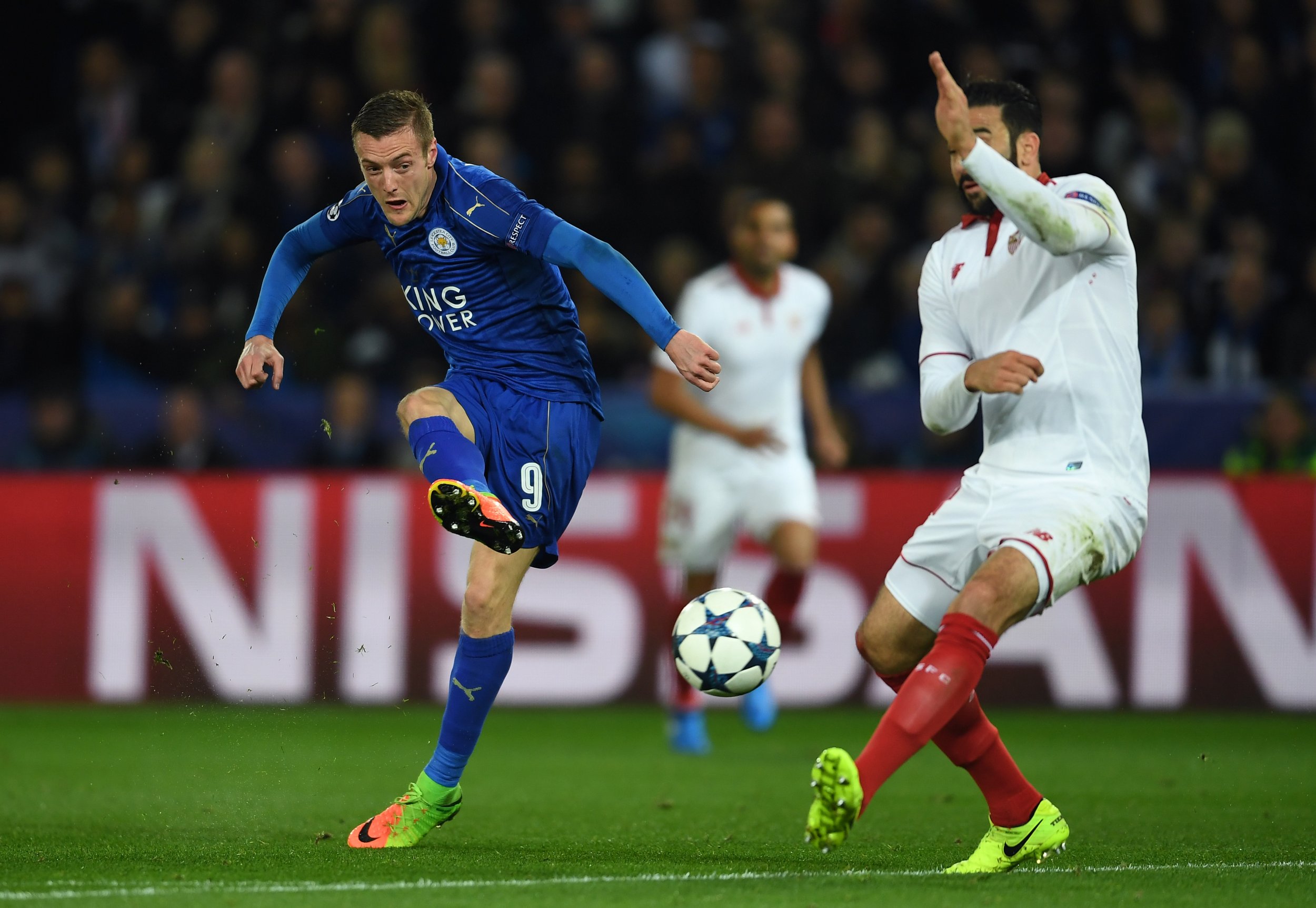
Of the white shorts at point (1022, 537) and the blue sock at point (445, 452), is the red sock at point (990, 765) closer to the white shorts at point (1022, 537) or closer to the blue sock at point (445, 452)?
the white shorts at point (1022, 537)

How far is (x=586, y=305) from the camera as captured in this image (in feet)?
36.3

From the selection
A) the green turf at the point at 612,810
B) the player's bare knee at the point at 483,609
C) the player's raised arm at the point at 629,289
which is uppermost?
the player's raised arm at the point at 629,289

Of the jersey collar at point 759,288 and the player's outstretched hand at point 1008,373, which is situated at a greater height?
the jersey collar at point 759,288

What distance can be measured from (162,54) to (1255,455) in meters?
7.93

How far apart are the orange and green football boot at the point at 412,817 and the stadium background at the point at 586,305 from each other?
329 centimetres

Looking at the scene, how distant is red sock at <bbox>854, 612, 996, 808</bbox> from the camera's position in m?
4.38

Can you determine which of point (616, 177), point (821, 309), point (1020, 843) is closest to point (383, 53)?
point (616, 177)

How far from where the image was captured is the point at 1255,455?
1010cm

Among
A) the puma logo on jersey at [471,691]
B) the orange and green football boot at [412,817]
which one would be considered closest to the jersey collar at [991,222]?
the puma logo on jersey at [471,691]

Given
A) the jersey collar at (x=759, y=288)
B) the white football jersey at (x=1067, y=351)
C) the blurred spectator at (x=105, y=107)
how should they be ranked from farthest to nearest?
the blurred spectator at (x=105, y=107) < the jersey collar at (x=759, y=288) < the white football jersey at (x=1067, y=351)

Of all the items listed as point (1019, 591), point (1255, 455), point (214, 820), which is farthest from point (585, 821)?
point (1255, 455)

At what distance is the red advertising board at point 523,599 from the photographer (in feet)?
31.3

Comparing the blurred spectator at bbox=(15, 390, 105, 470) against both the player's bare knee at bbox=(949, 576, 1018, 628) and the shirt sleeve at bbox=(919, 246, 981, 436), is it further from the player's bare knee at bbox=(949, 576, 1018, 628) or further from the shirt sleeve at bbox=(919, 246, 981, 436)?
the player's bare knee at bbox=(949, 576, 1018, 628)

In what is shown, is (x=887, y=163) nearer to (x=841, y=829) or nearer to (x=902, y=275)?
(x=902, y=275)
